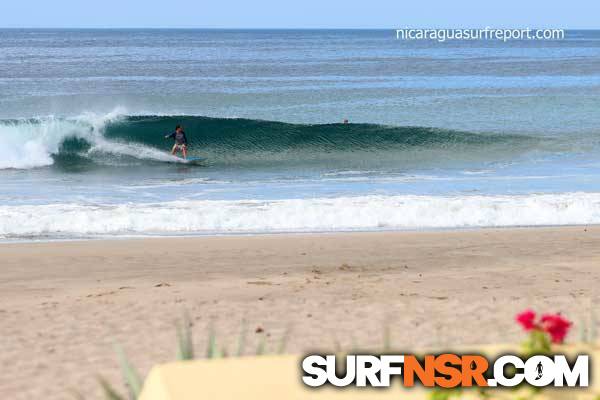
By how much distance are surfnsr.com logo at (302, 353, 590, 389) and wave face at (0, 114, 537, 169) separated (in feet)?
69.6

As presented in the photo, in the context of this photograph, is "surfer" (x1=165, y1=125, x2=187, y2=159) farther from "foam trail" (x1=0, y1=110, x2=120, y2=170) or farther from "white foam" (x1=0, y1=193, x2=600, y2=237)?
"white foam" (x1=0, y1=193, x2=600, y2=237)

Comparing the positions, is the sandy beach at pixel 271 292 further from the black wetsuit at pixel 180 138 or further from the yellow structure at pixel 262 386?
the black wetsuit at pixel 180 138

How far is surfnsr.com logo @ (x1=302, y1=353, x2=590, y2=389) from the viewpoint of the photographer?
10.4 ft

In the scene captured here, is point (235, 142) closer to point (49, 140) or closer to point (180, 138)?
point (180, 138)

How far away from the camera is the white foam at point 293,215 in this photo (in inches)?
547

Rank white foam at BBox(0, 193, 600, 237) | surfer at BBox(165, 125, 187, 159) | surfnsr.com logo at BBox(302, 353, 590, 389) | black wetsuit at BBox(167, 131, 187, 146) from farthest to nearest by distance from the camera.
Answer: black wetsuit at BBox(167, 131, 187, 146) → surfer at BBox(165, 125, 187, 159) → white foam at BBox(0, 193, 600, 237) → surfnsr.com logo at BBox(302, 353, 590, 389)

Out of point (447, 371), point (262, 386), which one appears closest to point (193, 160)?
point (262, 386)

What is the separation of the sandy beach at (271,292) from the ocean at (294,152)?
1.72m

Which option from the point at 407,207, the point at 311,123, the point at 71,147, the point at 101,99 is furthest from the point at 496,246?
the point at 101,99

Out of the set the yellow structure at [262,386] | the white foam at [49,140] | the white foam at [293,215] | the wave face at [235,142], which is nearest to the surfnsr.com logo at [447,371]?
the yellow structure at [262,386]

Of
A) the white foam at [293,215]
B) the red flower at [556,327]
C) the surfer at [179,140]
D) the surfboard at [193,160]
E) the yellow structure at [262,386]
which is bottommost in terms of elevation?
the yellow structure at [262,386]

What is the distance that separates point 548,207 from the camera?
50.0 feet

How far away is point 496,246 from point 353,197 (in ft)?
16.3

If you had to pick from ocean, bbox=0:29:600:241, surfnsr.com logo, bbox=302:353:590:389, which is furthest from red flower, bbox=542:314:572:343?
ocean, bbox=0:29:600:241
